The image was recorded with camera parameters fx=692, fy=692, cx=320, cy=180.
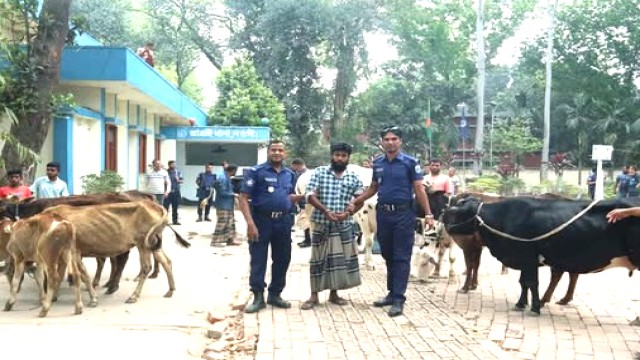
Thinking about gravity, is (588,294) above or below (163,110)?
below

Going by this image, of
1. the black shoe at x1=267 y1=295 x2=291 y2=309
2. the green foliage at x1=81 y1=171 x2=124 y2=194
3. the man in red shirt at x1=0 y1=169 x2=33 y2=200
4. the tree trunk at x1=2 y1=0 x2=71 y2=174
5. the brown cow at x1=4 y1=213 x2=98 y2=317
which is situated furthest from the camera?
the green foliage at x1=81 y1=171 x2=124 y2=194

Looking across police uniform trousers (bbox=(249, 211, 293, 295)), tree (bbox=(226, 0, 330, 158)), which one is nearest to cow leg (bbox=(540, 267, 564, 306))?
police uniform trousers (bbox=(249, 211, 293, 295))

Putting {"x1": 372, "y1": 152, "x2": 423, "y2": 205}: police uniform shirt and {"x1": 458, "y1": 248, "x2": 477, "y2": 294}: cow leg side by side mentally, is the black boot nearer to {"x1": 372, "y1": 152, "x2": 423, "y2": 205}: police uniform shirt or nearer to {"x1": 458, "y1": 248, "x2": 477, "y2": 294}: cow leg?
{"x1": 372, "y1": 152, "x2": 423, "y2": 205}: police uniform shirt

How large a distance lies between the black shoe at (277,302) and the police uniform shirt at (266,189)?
3.11ft

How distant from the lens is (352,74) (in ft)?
127

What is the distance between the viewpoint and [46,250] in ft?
22.6

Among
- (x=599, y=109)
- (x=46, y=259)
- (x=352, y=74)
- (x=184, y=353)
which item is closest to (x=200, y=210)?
(x=46, y=259)

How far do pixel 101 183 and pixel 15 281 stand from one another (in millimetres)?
7090

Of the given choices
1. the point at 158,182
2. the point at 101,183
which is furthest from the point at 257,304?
the point at 158,182

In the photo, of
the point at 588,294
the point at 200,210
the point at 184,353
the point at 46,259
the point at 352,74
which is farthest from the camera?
the point at 352,74

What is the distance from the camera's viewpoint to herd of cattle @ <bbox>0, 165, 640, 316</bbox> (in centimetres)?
695

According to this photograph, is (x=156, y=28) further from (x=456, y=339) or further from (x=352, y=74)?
(x=456, y=339)

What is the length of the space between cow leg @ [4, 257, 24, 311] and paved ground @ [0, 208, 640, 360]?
5.2 inches

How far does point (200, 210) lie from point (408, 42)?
3168 cm
